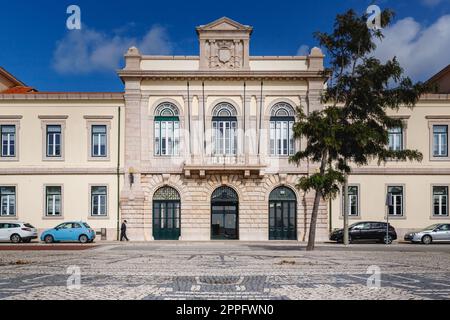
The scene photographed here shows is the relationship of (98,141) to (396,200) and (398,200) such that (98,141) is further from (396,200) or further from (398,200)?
(398,200)

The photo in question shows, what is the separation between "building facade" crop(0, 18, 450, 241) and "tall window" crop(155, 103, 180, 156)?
0.22ft

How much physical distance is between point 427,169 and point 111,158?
68.5 feet

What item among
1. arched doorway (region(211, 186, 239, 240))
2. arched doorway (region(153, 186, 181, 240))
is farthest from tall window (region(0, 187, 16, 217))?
arched doorway (region(211, 186, 239, 240))

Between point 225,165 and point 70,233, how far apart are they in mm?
10467

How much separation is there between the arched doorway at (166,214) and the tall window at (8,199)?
30.5 ft

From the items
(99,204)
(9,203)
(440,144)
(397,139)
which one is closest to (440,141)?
(440,144)

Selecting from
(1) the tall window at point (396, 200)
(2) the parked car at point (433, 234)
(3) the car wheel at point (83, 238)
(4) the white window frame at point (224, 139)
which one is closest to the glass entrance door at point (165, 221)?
(3) the car wheel at point (83, 238)

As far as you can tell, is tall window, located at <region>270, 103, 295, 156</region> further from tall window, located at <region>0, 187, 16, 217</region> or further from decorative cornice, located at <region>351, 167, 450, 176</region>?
tall window, located at <region>0, 187, 16, 217</region>

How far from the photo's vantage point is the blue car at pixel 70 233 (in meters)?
36.5

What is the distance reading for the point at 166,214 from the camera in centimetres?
3956

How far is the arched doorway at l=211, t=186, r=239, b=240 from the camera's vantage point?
131 ft
